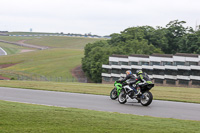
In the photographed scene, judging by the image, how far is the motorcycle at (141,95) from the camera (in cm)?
1717

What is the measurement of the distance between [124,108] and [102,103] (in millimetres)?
2228

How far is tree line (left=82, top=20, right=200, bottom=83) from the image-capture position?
8825 cm

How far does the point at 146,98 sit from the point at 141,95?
14.2 inches

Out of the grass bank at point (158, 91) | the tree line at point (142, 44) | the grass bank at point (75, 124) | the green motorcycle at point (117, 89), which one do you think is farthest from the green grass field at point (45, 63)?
the grass bank at point (75, 124)

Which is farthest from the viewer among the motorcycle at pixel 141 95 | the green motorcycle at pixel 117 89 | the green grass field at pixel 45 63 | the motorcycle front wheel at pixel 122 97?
the green grass field at pixel 45 63

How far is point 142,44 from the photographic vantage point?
94.7 m

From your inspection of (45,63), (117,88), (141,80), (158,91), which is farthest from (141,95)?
(45,63)

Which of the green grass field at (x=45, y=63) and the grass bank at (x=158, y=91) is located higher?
the grass bank at (x=158, y=91)

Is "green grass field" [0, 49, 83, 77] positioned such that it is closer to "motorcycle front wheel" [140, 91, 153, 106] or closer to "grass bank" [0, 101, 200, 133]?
"motorcycle front wheel" [140, 91, 153, 106]

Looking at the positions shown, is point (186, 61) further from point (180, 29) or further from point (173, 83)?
point (180, 29)

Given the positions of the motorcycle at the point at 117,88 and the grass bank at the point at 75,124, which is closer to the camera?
the grass bank at the point at 75,124

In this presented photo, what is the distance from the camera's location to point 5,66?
115500 mm

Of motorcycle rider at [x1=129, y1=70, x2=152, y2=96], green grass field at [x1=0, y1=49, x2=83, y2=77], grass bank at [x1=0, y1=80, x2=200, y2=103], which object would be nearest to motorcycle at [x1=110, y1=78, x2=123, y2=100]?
motorcycle rider at [x1=129, y1=70, x2=152, y2=96]

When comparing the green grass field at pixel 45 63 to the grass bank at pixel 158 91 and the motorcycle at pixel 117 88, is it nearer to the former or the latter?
the grass bank at pixel 158 91
